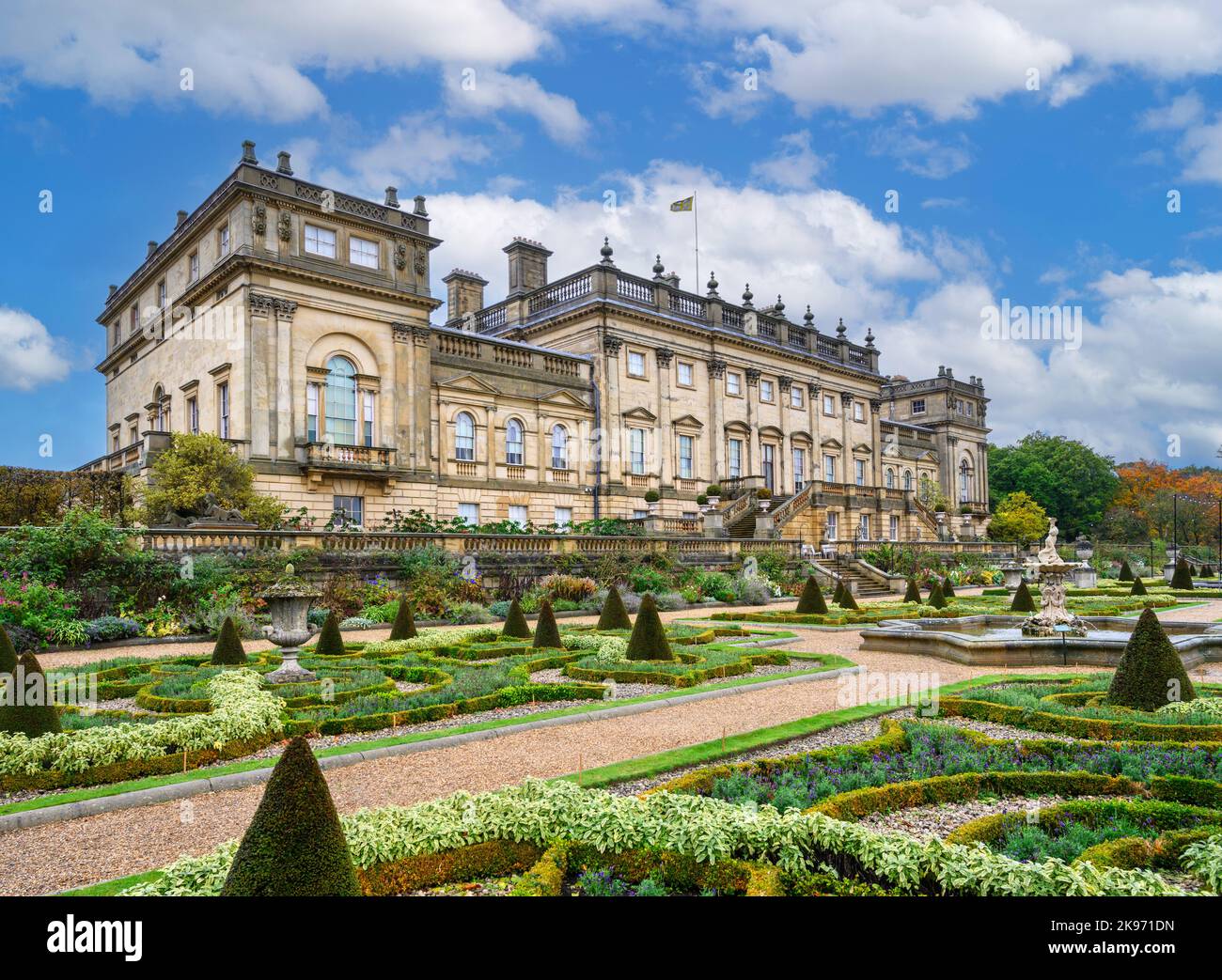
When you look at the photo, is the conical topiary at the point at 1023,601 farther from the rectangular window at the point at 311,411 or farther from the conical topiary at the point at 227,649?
the rectangular window at the point at 311,411

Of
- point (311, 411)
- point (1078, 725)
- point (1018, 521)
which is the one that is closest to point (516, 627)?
point (1078, 725)

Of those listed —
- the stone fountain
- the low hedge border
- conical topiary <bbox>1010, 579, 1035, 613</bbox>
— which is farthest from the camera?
conical topiary <bbox>1010, 579, 1035, 613</bbox>

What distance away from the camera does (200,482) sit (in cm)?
2222

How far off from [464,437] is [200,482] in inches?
377

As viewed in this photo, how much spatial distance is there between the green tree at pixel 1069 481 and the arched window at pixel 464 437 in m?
56.3

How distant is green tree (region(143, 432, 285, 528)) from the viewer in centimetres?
2209

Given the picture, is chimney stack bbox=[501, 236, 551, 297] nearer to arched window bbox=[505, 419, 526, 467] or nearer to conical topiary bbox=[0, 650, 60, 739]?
arched window bbox=[505, 419, 526, 467]

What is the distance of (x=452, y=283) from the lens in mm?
40781

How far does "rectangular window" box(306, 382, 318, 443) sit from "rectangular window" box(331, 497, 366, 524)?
6.44ft

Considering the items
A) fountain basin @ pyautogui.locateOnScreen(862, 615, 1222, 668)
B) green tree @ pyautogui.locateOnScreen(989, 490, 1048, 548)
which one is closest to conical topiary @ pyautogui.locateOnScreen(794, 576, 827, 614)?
fountain basin @ pyautogui.locateOnScreen(862, 615, 1222, 668)
